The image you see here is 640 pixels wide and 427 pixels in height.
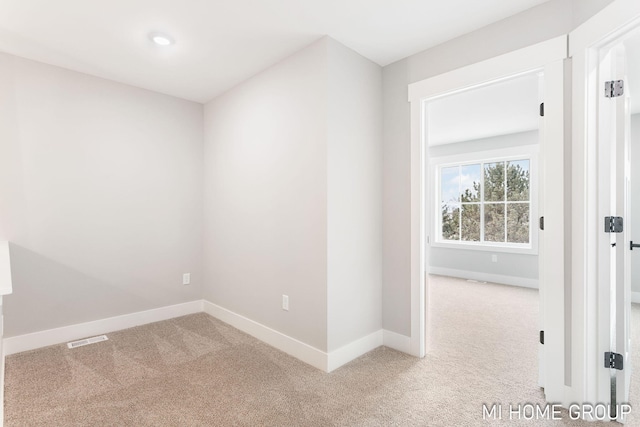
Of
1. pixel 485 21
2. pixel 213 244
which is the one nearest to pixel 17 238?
pixel 213 244

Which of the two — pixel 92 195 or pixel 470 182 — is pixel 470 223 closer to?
pixel 470 182

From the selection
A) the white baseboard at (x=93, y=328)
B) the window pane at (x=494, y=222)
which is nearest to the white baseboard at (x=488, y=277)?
the window pane at (x=494, y=222)

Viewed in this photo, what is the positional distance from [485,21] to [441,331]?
2655mm

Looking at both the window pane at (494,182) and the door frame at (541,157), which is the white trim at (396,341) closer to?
the door frame at (541,157)

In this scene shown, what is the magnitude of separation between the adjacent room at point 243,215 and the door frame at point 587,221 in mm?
87

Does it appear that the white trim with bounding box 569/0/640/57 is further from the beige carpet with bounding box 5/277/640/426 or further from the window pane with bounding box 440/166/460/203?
the window pane with bounding box 440/166/460/203

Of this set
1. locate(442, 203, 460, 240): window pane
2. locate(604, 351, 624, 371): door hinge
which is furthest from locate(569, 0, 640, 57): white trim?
locate(442, 203, 460, 240): window pane

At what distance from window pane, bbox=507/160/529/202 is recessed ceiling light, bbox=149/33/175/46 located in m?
5.32

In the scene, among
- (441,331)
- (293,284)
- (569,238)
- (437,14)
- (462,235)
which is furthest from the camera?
(462,235)

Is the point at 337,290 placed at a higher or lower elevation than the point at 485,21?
lower

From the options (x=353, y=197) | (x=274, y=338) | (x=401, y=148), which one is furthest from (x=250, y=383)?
(x=401, y=148)

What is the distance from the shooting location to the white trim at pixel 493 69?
1997 millimetres

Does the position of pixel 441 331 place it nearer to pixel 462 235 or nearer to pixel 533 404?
pixel 533 404

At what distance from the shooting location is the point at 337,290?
8.26 feet
